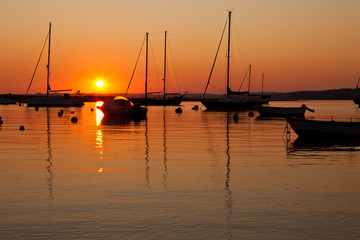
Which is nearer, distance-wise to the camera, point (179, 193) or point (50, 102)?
point (179, 193)

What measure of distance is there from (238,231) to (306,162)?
1421 centimetres

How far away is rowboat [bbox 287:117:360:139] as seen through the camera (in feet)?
126

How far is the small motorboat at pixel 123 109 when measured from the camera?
7431 cm

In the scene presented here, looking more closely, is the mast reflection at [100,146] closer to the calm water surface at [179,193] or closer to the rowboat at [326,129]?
the calm water surface at [179,193]

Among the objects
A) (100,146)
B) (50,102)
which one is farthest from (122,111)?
(50,102)

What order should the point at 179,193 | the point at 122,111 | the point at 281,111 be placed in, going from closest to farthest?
1. the point at 179,193
2. the point at 122,111
3. the point at 281,111

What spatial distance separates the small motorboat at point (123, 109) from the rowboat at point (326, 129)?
36438 mm

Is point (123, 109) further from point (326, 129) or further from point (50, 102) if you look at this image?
point (50, 102)

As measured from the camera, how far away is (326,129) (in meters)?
39.0

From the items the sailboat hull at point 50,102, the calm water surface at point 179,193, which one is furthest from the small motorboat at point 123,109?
the sailboat hull at point 50,102

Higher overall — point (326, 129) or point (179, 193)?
point (326, 129)

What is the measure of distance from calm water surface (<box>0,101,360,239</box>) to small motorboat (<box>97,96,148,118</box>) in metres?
42.5

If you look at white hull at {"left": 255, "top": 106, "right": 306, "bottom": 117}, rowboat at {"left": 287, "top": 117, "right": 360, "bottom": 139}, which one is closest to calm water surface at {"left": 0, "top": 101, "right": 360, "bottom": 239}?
rowboat at {"left": 287, "top": 117, "right": 360, "bottom": 139}

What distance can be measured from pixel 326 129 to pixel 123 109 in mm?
41200
